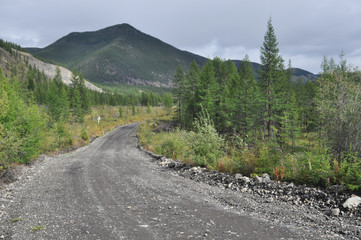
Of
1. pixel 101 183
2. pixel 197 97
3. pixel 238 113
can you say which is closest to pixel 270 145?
pixel 101 183

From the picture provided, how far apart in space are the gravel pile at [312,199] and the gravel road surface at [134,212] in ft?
1.19

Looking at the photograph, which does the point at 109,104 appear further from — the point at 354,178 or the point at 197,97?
the point at 354,178

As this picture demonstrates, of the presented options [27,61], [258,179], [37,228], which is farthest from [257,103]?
[27,61]

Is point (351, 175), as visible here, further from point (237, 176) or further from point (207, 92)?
point (207, 92)

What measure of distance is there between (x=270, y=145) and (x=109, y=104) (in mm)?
131723

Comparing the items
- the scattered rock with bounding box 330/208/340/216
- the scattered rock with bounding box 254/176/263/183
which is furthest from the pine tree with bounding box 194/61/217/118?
the scattered rock with bounding box 330/208/340/216

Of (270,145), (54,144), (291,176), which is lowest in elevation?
(54,144)

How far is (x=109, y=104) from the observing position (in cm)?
13162

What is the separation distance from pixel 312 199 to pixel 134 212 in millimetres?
5176

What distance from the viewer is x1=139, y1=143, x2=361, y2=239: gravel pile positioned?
488cm

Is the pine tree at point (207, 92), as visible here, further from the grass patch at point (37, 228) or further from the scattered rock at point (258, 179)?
the grass patch at point (37, 228)

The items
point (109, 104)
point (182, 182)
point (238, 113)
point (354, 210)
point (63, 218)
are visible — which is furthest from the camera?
point (109, 104)

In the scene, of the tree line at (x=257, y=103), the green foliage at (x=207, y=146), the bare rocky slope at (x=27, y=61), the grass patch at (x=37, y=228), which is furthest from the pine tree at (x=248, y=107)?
the bare rocky slope at (x=27, y=61)

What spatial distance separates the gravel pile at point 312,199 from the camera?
488 centimetres
